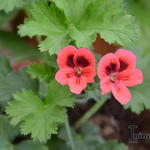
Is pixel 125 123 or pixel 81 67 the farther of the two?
pixel 125 123

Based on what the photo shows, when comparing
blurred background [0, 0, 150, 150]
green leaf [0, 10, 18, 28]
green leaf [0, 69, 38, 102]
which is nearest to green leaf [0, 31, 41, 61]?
blurred background [0, 0, 150, 150]

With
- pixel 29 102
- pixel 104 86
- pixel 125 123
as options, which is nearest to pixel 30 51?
pixel 125 123

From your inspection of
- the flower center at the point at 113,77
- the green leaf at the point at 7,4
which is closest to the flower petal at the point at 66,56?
the flower center at the point at 113,77

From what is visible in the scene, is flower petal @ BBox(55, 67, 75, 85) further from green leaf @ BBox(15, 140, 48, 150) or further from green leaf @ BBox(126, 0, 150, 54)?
green leaf @ BBox(126, 0, 150, 54)

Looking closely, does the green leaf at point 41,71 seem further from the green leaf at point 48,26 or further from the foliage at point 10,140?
the foliage at point 10,140

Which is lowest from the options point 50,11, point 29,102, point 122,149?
point 122,149

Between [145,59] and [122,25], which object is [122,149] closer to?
[145,59]

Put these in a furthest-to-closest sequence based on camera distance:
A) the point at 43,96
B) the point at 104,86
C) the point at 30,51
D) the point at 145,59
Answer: the point at 30,51, the point at 145,59, the point at 43,96, the point at 104,86
